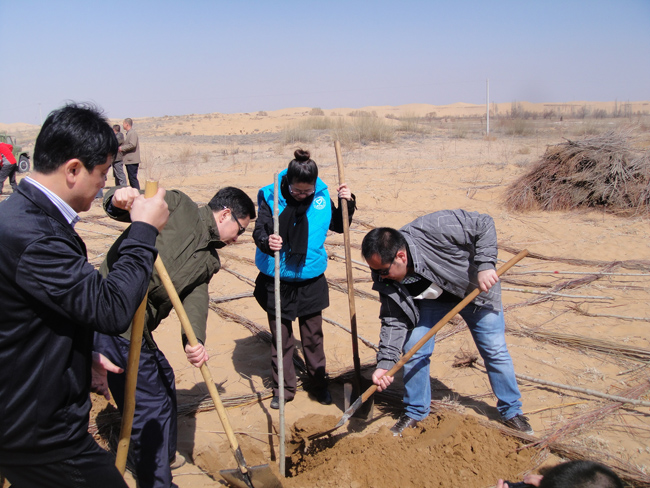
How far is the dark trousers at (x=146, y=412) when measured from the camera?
2.40 m

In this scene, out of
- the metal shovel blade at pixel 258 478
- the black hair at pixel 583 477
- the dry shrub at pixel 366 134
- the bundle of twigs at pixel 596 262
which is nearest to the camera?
the black hair at pixel 583 477

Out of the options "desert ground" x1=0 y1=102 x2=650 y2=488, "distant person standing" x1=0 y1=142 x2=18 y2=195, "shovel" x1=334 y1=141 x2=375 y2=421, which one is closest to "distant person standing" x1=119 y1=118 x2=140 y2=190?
"desert ground" x1=0 y1=102 x2=650 y2=488

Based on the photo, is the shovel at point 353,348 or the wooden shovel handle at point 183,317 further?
the shovel at point 353,348

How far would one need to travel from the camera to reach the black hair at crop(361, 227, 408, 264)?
265 centimetres

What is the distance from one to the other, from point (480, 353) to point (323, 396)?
125 centimetres

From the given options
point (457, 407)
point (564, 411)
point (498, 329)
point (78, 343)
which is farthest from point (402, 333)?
point (78, 343)

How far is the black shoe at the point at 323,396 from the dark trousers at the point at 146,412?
1373mm

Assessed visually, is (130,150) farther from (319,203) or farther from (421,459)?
(421,459)

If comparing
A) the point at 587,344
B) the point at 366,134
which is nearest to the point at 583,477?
the point at 587,344

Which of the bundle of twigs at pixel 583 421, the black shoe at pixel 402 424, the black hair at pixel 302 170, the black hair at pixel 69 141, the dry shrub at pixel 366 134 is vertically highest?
the dry shrub at pixel 366 134

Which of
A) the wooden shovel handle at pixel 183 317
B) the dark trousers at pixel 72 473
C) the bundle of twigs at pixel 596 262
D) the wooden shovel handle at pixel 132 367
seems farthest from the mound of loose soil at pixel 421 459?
the bundle of twigs at pixel 596 262

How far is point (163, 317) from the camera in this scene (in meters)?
2.49

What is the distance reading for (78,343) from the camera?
4.88ft

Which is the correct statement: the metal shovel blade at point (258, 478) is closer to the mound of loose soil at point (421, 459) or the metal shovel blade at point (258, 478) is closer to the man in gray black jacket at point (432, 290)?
the mound of loose soil at point (421, 459)
